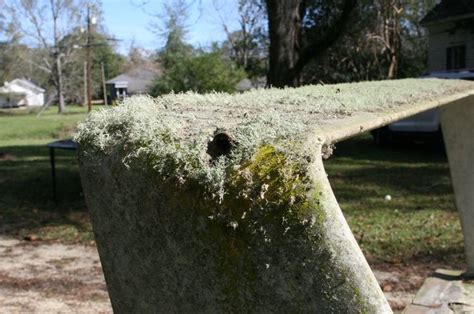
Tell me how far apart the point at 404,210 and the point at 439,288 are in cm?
329

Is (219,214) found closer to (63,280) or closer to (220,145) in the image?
(220,145)

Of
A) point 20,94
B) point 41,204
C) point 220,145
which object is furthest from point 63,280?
point 20,94

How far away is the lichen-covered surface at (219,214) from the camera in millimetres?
1335

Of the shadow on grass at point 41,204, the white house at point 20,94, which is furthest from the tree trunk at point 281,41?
the white house at point 20,94

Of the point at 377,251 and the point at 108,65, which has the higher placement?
the point at 108,65

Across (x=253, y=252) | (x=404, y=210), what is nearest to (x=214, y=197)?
(x=253, y=252)

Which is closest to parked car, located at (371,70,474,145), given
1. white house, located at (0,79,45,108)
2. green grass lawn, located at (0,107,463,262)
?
green grass lawn, located at (0,107,463,262)

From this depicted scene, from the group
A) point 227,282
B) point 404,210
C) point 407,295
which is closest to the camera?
point 227,282

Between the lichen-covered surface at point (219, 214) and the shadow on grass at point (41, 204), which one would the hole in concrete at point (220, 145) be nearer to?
the lichen-covered surface at point (219, 214)

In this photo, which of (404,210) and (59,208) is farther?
(59,208)

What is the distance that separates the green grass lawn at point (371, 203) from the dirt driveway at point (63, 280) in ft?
1.37

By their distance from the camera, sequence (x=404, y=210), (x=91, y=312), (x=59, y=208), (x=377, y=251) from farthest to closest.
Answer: (x=59, y=208)
(x=404, y=210)
(x=377, y=251)
(x=91, y=312)

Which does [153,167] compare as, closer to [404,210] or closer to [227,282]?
[227,282]

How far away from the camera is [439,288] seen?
183 inches
